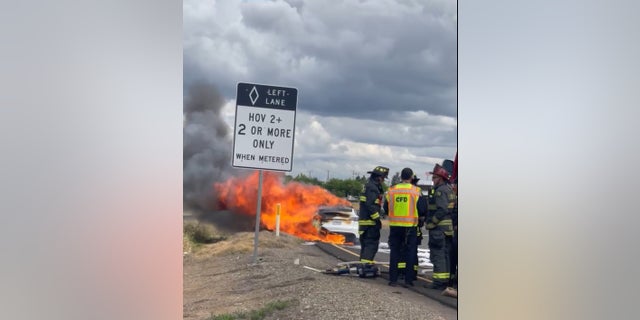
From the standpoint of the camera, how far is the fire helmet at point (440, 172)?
4.23 m

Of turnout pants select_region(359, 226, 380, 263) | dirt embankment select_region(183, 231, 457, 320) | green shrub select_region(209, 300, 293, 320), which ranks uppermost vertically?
turnout pants select_region(359, 226, 380, 263)

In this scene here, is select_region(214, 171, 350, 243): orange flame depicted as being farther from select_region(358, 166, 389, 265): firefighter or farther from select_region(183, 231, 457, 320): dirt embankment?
select_region(358, 166, 389, 265): firefighter

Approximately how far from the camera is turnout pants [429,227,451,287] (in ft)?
14.3

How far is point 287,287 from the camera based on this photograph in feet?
14.2

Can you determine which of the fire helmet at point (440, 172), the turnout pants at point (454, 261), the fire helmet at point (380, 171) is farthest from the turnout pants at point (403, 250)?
the fire helmet at point (440, 172)

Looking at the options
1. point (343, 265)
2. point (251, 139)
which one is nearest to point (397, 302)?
point (343, 265)

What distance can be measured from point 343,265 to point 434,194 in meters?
0.87

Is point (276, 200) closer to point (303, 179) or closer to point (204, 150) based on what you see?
point (303, 179)

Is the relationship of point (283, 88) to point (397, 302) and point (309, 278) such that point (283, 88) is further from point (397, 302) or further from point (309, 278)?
point (397, 302)

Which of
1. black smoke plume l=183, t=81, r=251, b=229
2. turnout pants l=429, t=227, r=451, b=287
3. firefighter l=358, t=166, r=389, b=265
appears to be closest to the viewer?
black smoke plume l=183, t=81, r=251, b=229

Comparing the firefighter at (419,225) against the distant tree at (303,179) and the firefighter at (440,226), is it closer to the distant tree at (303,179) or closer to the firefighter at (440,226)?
the firefighter at (440,226)

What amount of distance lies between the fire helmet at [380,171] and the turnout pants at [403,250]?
1.47 feet

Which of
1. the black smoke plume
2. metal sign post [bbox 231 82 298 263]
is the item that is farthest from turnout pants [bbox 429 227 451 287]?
the black smoke plume

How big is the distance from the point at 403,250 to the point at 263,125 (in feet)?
4.73
